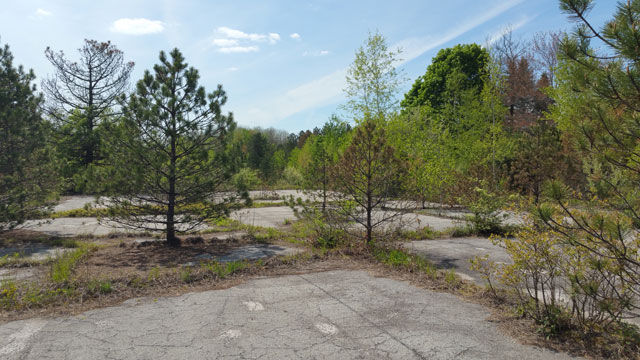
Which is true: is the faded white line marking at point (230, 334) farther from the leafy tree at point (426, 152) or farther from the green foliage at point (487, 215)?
the leafy tree at point (426, 152)

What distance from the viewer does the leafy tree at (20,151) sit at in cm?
832

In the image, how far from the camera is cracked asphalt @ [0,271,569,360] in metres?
3.08

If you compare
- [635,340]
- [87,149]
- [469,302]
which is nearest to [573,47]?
[635,340]

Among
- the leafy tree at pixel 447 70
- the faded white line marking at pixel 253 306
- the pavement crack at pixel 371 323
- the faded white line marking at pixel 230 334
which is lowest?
the pavement crack at pixel 371 323

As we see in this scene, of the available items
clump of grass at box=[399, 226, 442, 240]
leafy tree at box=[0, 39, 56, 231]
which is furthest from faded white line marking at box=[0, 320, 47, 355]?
clump of grass at box=[399, 226, 442, 240]

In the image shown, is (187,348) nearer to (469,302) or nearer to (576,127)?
(469,302)

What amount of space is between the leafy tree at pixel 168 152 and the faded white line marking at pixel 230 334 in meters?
4.18

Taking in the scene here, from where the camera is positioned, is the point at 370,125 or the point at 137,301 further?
the point at 370,125

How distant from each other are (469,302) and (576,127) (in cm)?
243

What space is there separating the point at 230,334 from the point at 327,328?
997 mm

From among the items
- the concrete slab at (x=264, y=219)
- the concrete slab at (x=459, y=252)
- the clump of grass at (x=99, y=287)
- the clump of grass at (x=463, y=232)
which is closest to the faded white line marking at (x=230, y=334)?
the clump of grass at (x=99, y=287)

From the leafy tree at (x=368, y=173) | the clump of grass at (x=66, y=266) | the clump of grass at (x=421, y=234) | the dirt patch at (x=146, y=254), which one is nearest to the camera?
the clump of grass at (x=66, y=266)

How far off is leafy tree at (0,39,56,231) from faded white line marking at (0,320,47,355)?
605cm

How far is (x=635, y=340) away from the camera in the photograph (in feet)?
9.82
